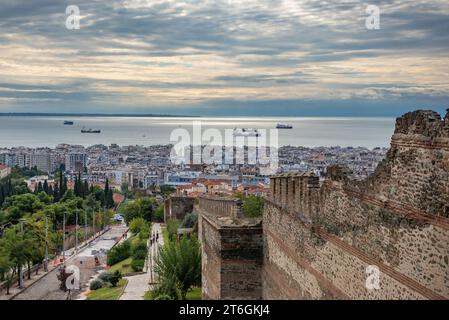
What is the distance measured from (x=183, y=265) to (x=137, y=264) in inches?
415

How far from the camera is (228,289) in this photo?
11.5 meters

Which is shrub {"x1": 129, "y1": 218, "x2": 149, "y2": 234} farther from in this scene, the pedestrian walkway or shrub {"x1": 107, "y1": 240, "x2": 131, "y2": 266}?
shrub {"x1": 107, "y1": 240, "x2": 131, "y2": 266}

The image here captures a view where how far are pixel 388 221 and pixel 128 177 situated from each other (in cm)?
8149

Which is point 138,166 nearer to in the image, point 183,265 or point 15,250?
point 15,250

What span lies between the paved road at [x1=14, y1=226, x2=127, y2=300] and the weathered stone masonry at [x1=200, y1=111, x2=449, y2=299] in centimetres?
1459

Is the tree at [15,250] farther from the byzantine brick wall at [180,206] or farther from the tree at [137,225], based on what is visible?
the tree at [137,225]

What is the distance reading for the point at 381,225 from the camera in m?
6.73

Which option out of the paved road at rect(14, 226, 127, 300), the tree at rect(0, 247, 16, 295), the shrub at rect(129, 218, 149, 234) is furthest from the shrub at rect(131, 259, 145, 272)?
the shrub at rect(129, 218, 149, 234)

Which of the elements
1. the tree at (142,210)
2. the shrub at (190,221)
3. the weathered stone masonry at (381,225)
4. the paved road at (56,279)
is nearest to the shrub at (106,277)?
the paved road at (56,279)

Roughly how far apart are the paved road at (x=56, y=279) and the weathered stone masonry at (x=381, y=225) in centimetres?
1459

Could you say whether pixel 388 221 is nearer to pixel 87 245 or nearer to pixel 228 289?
pixel 228 289

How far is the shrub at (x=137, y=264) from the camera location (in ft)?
82.5
